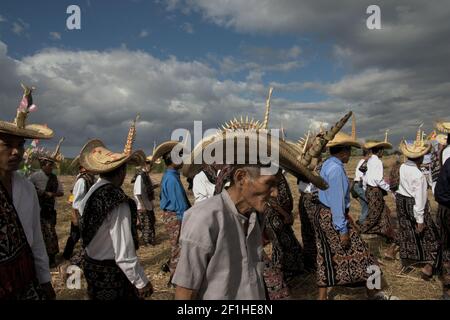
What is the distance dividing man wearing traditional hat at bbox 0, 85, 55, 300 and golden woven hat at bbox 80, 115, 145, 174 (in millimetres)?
722

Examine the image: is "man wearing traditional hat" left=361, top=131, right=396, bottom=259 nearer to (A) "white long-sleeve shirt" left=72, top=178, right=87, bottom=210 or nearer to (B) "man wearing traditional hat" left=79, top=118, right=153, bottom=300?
(A) "white long-sleeve shirt" left=72, top=178, right=87, bottom=210

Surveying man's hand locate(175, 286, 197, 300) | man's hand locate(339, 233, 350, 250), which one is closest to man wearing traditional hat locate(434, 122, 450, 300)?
man's hand locate(339, 233, 350, 250)

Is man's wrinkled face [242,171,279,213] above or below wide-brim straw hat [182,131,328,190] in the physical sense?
below

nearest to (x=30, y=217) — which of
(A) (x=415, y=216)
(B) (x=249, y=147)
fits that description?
(B) (x=249, y=147)

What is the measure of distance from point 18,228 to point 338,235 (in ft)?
12.0

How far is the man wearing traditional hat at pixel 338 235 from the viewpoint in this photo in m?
4.73

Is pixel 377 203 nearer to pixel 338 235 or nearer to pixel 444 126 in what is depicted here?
pixel 444 126

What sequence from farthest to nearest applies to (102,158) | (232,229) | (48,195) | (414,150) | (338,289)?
(48,195)
(414,150)
(338,289)
(102,158)
(232,229)

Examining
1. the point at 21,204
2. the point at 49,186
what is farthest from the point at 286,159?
the point at 49,186

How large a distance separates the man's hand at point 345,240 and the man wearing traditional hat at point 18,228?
3.31 metres

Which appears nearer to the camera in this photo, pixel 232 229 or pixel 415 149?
pixel 232 229

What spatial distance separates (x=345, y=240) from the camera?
15.8 ft

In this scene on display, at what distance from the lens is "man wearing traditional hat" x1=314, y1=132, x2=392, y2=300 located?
473 centimetres
